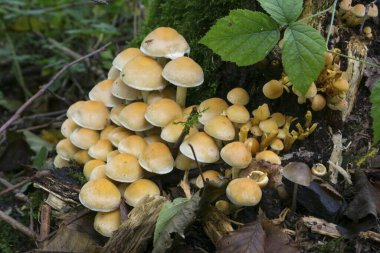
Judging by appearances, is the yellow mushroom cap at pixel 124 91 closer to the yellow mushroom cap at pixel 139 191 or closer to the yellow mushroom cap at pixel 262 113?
the yellow mushroom cap at pixel 139 191

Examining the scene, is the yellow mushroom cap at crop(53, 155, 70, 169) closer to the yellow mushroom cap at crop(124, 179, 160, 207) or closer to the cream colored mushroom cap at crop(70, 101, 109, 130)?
the cream colored mushroom cap at crop(70, 101, 109, 130)

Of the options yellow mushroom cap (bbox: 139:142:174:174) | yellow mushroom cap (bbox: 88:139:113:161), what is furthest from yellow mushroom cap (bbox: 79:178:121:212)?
yellow mushroom cap (bbox: 88:139:113:161)

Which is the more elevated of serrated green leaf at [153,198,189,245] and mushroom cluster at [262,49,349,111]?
mushroom cluster at [262,49,349,111]

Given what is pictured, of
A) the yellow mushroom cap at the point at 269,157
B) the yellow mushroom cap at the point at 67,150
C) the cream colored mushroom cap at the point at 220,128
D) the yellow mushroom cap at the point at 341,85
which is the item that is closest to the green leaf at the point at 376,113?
the yellow mushroom cap at the point at 341,85

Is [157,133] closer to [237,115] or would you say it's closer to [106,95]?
[106,95]

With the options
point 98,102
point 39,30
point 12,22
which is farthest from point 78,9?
point 98,102

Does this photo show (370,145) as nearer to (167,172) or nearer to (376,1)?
(376,1)
